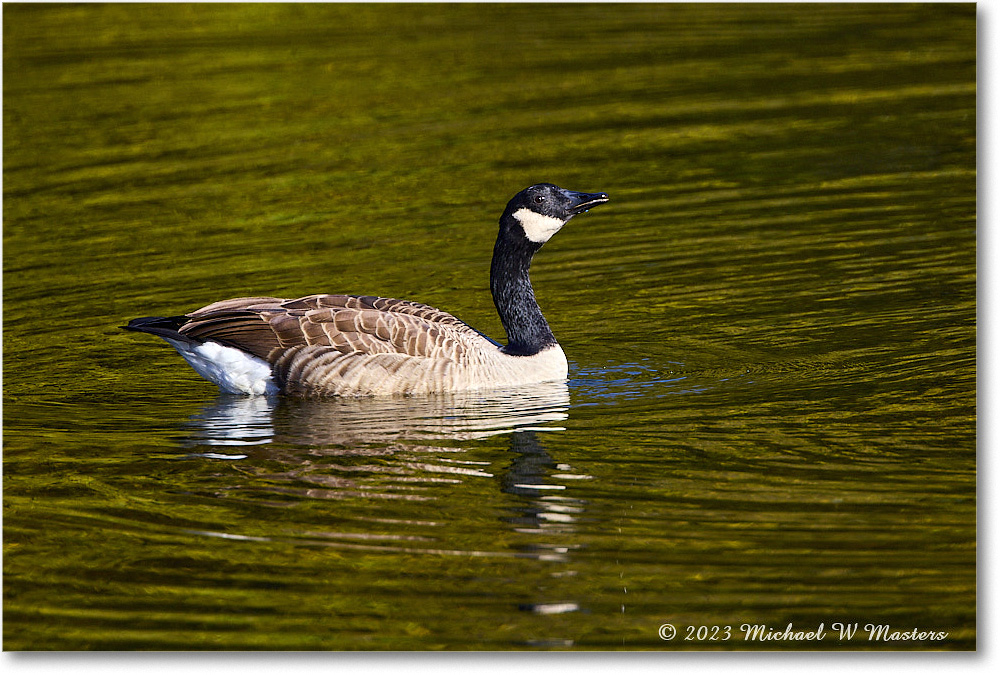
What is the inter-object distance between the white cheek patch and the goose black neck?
11 cm

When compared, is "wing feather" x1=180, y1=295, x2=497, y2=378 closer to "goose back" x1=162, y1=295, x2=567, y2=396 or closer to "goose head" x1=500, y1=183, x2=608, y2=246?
"goose back" x1=162, y1=295, x2=567, y2=396

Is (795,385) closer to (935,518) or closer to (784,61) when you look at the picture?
(935,518)

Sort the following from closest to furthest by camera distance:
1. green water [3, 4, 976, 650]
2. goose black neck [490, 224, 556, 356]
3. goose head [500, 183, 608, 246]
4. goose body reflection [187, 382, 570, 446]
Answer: green water [3, 4, 976, 650] → goose body reflection [187, 382, 570, 446] → goose head [500, 183, 608, 246] → goose black neck [490, 224, 556, 356]

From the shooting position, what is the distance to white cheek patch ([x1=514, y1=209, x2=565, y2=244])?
13156mm

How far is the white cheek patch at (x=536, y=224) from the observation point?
43.2 ft

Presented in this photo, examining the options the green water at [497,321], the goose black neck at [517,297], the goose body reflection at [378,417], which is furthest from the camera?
the goose black neck at [517,297]

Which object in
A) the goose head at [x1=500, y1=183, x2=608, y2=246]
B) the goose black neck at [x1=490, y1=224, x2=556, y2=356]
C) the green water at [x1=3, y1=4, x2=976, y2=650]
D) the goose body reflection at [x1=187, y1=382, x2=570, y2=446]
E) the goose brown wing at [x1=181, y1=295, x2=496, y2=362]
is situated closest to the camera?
the green water at [x1=3, y1=4, x2=976, y2=650]

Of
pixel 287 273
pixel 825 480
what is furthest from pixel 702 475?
pixel 287 273

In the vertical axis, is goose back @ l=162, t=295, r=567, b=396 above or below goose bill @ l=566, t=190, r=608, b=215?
below

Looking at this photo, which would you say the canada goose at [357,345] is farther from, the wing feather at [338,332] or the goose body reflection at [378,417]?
the goose body reflection at [378,417]

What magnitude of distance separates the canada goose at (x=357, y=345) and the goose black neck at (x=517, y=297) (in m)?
0.10

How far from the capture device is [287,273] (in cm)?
1709

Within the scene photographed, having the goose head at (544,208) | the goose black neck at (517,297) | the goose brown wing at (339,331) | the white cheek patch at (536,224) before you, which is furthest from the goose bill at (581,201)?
the goose brown wing at (339,331)

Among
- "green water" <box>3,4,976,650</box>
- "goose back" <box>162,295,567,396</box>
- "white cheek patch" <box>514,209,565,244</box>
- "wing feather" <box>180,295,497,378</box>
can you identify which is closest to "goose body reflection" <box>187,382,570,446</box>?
"green water" <box>3,4,976,650</box>
